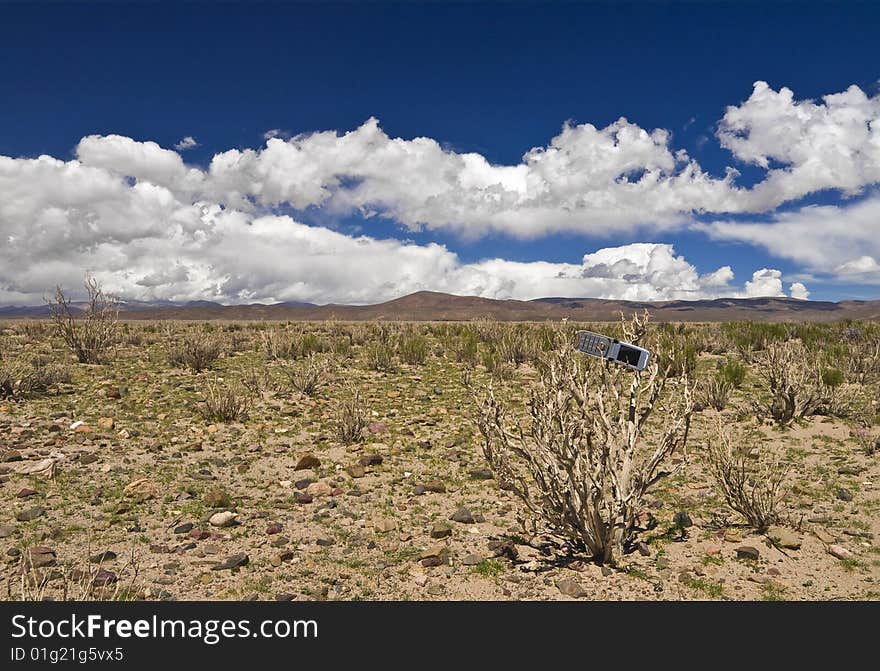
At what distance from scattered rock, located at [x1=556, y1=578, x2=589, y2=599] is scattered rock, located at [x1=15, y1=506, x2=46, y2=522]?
18.6ft

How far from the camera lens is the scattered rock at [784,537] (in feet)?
16.2

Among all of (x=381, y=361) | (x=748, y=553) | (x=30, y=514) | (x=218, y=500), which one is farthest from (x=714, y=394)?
(x=30, y=514)

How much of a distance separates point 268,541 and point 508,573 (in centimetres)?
253

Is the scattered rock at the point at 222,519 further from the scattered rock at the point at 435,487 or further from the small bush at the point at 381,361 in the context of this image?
the small bush at the point at 381,361

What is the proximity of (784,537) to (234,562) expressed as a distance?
5.32 m

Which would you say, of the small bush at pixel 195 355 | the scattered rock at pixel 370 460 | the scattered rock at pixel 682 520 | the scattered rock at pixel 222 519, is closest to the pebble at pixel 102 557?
the scattered rock at pixel 222 519

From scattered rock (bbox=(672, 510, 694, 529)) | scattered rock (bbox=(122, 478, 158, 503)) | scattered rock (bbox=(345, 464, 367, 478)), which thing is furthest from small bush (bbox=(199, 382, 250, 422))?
scattered rock (bbox=(672, 510, 694, 529))

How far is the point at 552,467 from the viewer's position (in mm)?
4688

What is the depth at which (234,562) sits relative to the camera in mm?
Result: 4926

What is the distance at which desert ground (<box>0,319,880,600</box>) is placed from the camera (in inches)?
179

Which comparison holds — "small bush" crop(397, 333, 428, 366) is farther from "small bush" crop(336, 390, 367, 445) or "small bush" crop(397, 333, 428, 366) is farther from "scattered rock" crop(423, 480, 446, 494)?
"scattered rock" crop(423, 480, 446, 494)

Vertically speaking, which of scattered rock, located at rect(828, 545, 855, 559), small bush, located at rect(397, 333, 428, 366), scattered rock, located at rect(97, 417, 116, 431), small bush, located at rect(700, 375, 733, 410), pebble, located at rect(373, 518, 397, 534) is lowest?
pebble, located at rect(373, 518, 397, 534)

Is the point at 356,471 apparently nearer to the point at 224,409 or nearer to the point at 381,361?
the point at 224,409
